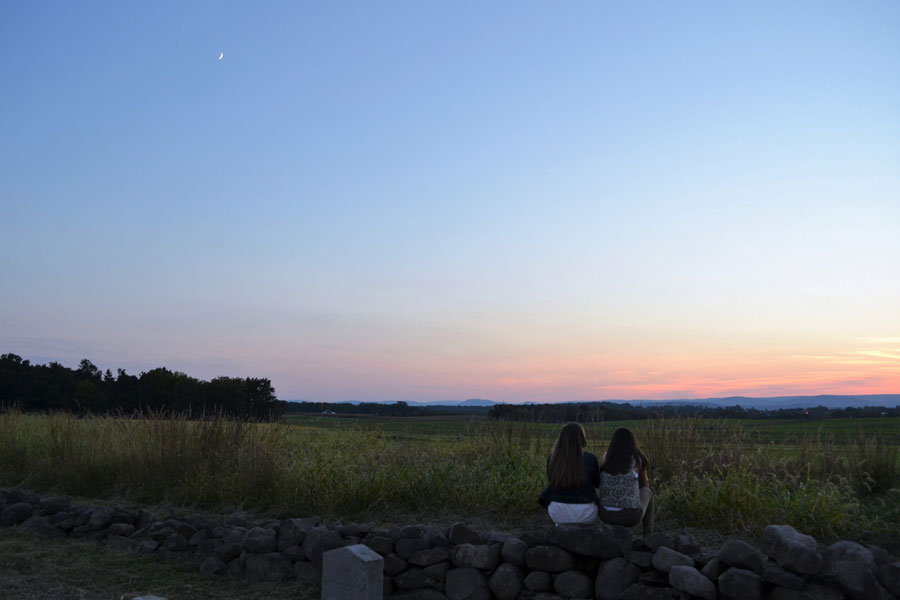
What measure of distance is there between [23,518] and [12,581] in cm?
219

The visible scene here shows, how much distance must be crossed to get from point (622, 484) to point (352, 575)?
7.43 feet

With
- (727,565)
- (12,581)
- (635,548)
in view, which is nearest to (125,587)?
(12,581)

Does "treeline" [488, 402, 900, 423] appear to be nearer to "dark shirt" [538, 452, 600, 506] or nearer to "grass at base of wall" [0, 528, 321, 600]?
"dark shirt" [538, 452, 600, 506]

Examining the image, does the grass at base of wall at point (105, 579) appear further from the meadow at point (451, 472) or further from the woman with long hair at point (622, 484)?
the woman with long hair at point (622, 484)

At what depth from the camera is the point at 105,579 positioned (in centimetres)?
576

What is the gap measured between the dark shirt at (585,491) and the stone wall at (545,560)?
1.11 feet

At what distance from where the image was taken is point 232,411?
10695 millimetres

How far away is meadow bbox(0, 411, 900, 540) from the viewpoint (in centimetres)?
665

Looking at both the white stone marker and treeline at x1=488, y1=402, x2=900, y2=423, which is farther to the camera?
treeline at x1=488, y1=402, x2=900, y2=423

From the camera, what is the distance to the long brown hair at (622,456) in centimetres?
543

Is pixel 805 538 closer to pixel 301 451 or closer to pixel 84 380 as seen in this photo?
pixel 301 451

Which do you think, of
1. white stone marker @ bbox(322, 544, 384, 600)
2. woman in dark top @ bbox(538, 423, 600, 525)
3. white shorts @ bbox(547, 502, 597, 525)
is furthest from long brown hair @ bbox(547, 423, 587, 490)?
white stone marker @ bbox(322, 544, 384, 600)

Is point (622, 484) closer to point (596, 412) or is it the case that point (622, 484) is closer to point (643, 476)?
point (643, 476)

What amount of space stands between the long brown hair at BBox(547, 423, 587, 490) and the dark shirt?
0.14 ft
